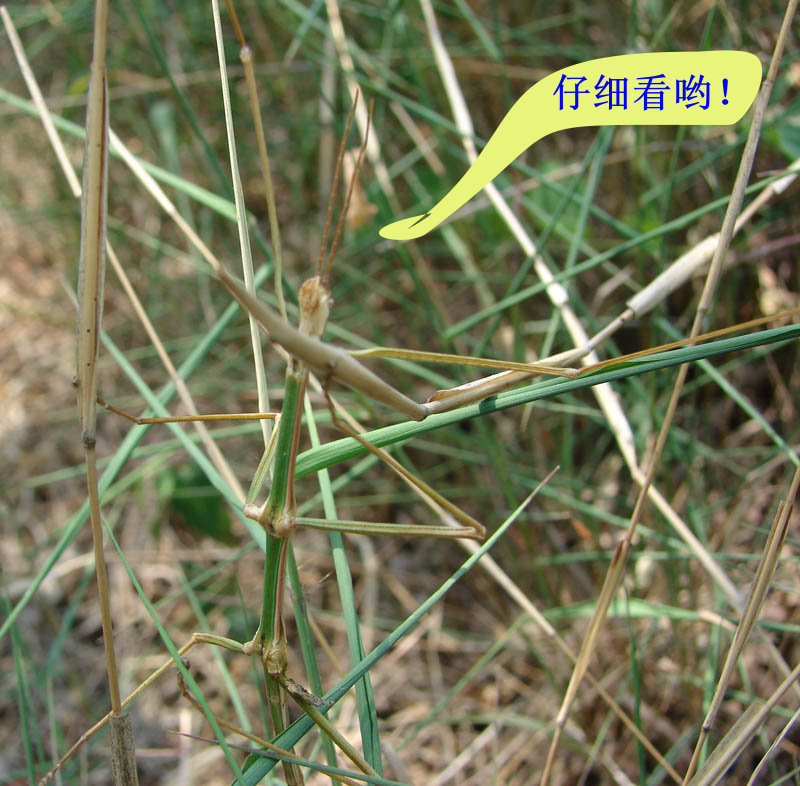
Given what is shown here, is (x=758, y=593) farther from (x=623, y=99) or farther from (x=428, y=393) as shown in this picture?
(x=428, y=393)

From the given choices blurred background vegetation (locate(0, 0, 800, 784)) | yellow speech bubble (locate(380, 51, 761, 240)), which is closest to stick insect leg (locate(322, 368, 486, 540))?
yellow speech bubble (locate(380, 51, 761, 240))

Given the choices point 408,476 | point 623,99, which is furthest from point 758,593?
point 623,99

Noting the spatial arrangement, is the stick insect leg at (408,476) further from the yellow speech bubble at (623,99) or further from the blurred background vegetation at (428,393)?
the blurred background vegetation at (428,393)

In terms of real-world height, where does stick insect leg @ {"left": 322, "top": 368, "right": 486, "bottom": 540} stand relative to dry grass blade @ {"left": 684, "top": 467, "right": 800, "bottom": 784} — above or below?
above

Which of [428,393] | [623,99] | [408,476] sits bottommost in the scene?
[428,393]

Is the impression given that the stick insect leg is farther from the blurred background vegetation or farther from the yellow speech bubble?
the blurred background vegetation

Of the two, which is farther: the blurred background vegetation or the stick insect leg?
the blurred background vegetation

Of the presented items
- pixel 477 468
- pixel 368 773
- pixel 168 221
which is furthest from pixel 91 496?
pixel 168 221

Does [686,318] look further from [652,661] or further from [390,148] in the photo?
[390,148]
